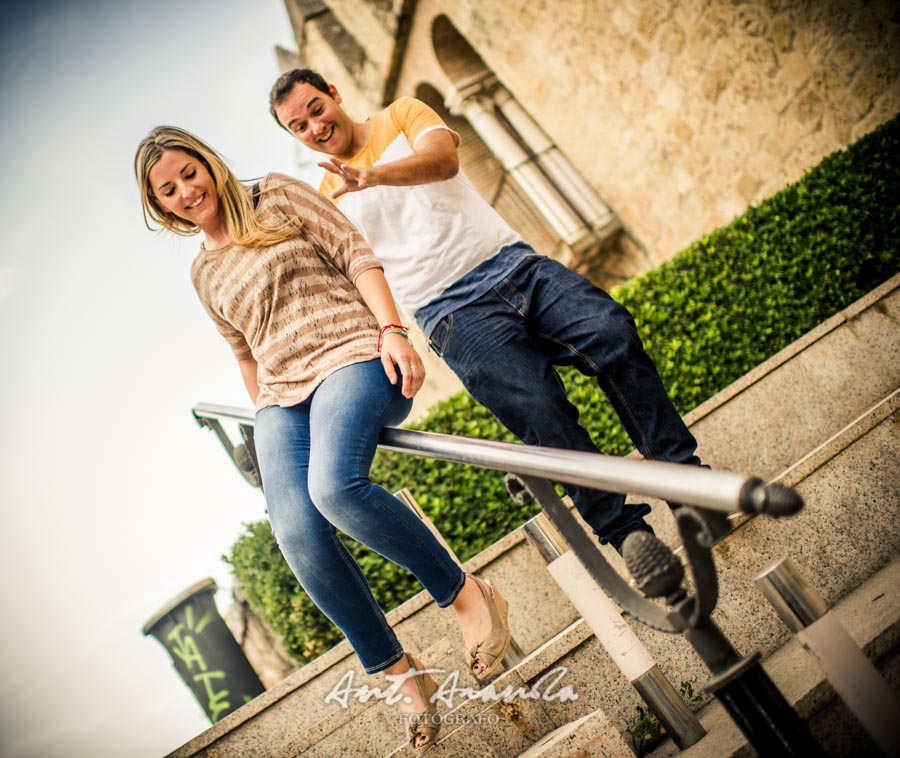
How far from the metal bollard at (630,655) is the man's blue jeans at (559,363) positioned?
0.18 metres

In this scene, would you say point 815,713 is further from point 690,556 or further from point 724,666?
point 690,556

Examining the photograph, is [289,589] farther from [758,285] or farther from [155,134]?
[758,285]

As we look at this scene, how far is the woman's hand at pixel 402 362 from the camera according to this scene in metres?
1.76

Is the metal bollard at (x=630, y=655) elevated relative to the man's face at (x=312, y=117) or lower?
lower

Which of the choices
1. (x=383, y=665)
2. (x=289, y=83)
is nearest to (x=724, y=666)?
(x=383, y=665)

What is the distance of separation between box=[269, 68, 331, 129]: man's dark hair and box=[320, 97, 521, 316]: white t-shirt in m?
0.23

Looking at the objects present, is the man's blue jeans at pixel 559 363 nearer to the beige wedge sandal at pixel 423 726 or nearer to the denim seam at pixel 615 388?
the denim seam at pixel 615 388

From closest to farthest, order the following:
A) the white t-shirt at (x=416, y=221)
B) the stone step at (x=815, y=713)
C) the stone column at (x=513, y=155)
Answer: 1. the stone step at (x=815, y=713)
2. the white t-shirt at (x=416, y=221)
3. the stone column at (x=513, y=155)

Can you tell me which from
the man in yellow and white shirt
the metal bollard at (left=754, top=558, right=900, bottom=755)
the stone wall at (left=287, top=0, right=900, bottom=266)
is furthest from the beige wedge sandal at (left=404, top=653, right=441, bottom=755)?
the stone wall at (left=287, top=0, right=900, bottom=266)

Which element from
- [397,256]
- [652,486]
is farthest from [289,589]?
[652,486]

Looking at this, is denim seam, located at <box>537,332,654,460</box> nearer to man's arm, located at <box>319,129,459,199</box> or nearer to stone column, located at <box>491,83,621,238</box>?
man's arm, located at <box>319,129,459,199</box>

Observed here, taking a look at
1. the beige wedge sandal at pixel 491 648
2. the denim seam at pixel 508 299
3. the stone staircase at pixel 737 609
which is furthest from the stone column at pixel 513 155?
the beige wedge sandal at pixel 491 648

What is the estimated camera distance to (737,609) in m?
2.06

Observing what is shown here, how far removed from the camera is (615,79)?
6168 millimetres
